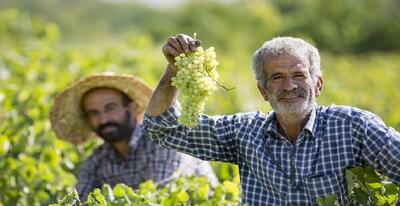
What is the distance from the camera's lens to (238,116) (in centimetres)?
344

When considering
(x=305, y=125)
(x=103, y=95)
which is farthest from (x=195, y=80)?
(x=103, y=95)

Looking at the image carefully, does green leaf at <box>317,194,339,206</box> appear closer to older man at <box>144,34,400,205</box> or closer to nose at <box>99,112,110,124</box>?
older man at <box>144,34,400,205</box>

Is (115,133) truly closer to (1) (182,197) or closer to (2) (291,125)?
(1) (182,197)

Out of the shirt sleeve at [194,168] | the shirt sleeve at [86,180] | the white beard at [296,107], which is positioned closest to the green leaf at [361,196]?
the white beard at [296,107]

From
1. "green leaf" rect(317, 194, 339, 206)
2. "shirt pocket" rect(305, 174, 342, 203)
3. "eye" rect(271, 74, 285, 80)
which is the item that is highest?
"eye" rect(271, 74, 285, 80)

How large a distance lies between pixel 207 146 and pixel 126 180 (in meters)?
1.32

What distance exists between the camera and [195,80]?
2793mm

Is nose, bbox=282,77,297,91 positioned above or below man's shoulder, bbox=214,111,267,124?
above

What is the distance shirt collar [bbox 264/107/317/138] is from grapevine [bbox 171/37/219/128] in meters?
0.48

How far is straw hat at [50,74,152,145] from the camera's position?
15.8 feet

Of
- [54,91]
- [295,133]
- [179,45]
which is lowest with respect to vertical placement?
[295,133]

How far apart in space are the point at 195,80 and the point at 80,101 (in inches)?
90.7

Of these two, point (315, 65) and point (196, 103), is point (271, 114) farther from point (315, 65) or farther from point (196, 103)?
point (196, 103)

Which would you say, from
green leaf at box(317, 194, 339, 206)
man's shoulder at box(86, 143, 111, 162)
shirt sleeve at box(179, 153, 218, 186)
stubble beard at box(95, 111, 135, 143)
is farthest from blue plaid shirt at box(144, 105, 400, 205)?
man's shoulder at box(86, 143, 111, 162)
